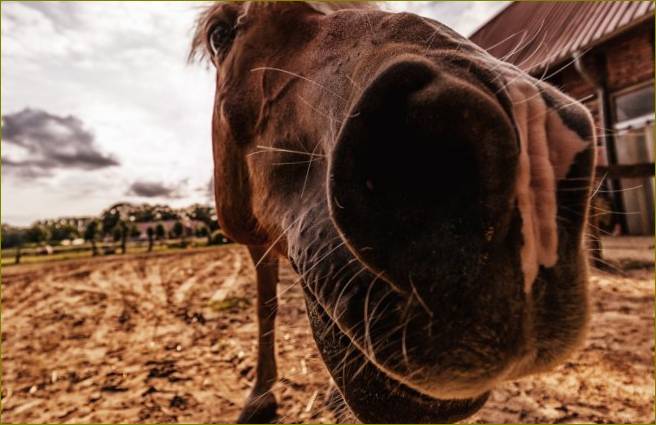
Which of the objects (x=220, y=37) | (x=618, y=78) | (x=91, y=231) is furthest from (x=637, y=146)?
(x=91, y=231)

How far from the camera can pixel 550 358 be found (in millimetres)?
834

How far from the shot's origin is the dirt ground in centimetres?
271

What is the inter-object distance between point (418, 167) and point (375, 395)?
650 millimetres

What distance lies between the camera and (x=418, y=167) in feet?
2.49

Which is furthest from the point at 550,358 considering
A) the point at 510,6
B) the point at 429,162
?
the point at 510,6

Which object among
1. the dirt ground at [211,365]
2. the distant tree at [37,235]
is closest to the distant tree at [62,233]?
the distant tree at [37,235]

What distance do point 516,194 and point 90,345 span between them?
18.7 ft

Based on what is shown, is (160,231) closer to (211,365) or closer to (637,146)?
(211,365)

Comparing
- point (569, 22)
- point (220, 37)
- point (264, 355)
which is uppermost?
point (569, 22)

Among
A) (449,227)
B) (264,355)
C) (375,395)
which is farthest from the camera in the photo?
(264,355)

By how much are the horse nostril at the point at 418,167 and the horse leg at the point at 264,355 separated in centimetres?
195

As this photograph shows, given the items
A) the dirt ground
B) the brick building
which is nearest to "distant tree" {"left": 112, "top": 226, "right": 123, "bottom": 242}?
the dirt ground

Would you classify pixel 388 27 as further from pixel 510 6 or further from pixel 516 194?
pixel 510 6

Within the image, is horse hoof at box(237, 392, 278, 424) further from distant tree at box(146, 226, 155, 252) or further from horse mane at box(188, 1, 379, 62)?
distant tree at box(146, 226, 155, 252)
